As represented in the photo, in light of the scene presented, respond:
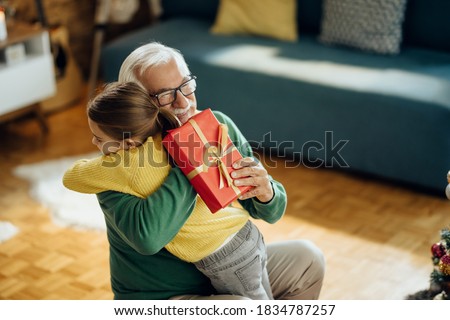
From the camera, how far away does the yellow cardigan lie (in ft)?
4.90

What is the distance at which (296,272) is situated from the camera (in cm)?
184

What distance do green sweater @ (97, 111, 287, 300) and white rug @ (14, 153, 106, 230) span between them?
1138 mm

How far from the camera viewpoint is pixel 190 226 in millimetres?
1573

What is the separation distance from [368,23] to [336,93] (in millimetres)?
491

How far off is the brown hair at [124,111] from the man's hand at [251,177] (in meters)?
0.21

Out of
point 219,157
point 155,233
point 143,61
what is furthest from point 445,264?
point 143,61

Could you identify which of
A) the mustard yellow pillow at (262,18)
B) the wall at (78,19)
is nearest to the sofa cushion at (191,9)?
the mustard yellow pillow at (262,18)

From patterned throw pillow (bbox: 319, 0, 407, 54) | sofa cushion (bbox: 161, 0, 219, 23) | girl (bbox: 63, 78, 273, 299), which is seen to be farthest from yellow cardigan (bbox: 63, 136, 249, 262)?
sofa cushion (bbox: 161, 0, 219, 23)

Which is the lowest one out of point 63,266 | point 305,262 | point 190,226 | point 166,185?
point 63,266

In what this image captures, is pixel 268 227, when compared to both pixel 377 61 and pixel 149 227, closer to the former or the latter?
pixel 377 61

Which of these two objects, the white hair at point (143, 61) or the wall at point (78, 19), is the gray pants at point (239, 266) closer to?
the white hair at point (143, 61)

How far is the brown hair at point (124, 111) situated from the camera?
4.77 ft

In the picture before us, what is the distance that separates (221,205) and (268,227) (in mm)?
1290
